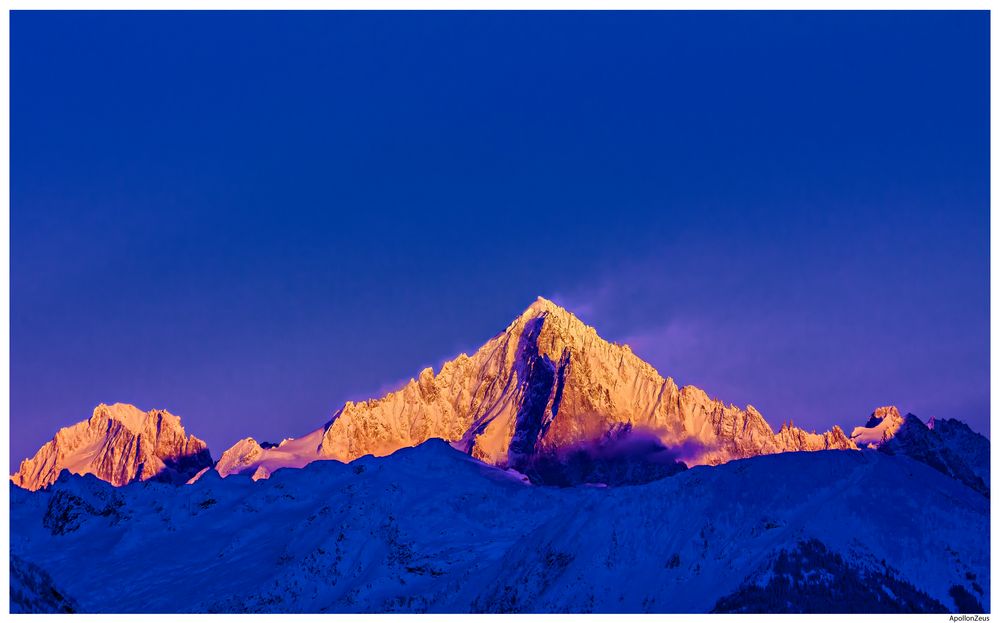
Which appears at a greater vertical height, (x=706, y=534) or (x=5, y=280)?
(x=706, y=534)

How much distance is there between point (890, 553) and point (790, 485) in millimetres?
23670

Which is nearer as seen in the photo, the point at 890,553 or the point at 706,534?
the point at 890,553

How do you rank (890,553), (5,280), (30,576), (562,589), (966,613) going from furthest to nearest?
(562,589) → (890,553) → (966,613) → (30,576) → (5,280)

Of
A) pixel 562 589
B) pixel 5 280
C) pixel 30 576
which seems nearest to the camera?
pixel 5 280

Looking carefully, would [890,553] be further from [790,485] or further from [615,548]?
[615,548]

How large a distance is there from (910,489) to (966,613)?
28968 mm

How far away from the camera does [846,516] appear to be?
609ft
